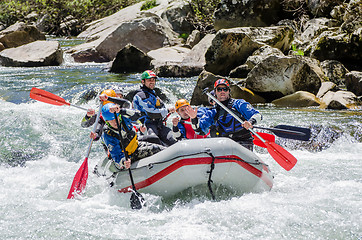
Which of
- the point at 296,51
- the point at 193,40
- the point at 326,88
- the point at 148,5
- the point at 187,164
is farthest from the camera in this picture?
the point at 148,5

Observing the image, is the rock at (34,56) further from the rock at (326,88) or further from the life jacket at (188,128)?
the life jacket at (188,128)

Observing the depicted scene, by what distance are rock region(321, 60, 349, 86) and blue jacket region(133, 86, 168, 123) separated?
693 cm

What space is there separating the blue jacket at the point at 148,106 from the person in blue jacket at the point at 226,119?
2.51ft

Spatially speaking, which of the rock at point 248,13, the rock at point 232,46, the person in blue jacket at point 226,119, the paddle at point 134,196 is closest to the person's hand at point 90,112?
the paddle at point 134,196

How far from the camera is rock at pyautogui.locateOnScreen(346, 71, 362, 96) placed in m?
9.34

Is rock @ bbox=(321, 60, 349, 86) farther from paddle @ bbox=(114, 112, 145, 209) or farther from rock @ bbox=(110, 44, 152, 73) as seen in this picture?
paddle @ bbox=(114, 112, 145, 209)

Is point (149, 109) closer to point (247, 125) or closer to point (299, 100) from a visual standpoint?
point (247, 125)

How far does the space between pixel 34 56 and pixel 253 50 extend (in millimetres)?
8684

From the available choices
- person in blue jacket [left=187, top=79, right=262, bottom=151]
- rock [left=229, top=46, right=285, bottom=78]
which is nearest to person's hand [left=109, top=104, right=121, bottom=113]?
person in blue jacket [left=187, top=79, right=262, bottom=151]

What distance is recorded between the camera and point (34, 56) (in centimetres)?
1560

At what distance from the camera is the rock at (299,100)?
925 cm

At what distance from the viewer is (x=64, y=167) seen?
21.2 ft

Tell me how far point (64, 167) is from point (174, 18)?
49.5 feet

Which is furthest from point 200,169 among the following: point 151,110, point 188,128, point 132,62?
point 132,62
